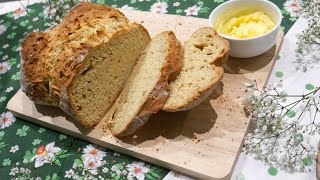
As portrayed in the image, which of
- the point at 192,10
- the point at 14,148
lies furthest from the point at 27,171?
the point at 192,10

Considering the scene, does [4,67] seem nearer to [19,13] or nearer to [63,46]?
[19,13]

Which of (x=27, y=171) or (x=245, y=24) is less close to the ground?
(x=245, y=24)

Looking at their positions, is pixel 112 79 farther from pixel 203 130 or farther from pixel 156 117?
pixel 203 130

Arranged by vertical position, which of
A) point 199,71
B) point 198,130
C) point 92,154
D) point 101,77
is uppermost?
point 199,71

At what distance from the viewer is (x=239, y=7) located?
2844mm

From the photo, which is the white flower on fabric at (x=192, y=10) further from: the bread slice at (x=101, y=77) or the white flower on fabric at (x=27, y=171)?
the white flower on fabric at (x=27, y=171)

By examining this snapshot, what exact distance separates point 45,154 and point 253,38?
161 centimetres

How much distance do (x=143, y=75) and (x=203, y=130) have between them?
1.88 feet

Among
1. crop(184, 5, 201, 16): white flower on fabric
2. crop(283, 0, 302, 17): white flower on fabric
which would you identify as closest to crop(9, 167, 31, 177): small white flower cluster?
crop(184, 5, 201, 16): white flower on fabric

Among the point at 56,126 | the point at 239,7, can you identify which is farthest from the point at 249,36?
the point at 56,126

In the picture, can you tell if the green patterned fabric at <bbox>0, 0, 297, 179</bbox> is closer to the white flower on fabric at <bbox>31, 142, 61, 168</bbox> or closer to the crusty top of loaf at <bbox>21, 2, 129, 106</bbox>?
the white flower on fabric at <bbox>31, 142, 61, 168</bbox>

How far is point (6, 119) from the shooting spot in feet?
9.93

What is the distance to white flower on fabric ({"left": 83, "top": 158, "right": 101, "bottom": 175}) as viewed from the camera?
8.09ft

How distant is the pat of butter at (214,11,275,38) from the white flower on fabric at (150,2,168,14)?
0.84 metres
